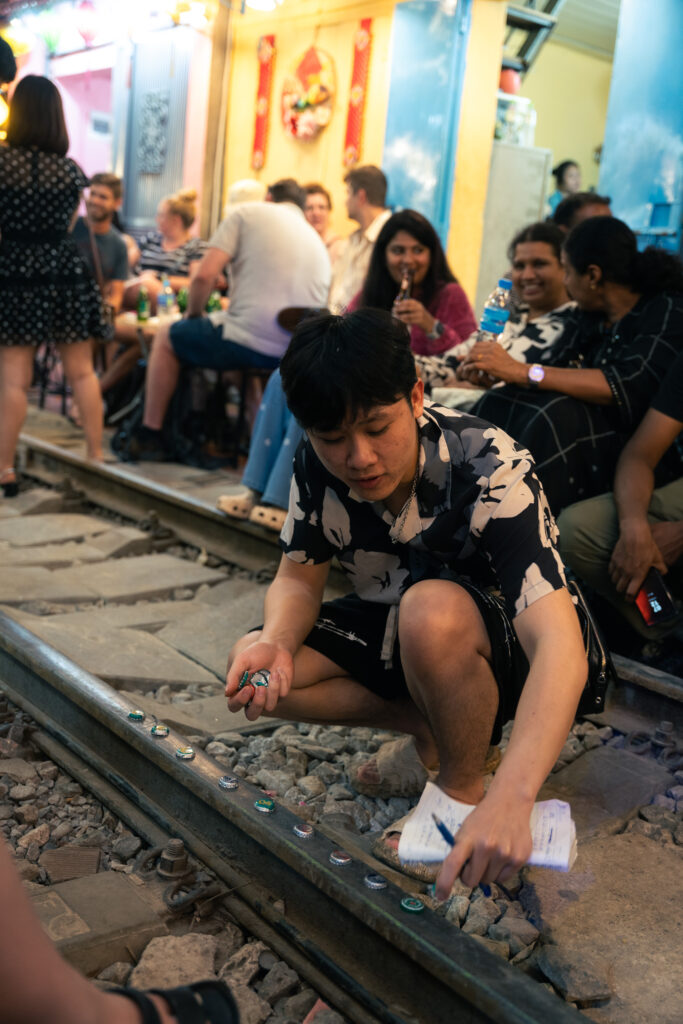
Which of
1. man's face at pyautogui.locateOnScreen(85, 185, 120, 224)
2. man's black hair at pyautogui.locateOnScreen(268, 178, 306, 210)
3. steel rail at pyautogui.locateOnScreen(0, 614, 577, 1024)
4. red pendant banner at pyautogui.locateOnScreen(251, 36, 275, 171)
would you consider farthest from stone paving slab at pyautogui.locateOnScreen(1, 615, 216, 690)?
red pendant banner at pyautogui.locateOnScreen(251, 36, 275, 171)

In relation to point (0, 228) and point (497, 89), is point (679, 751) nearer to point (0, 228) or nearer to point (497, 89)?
point (0, 228)

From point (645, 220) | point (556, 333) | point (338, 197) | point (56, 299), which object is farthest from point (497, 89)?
point (556, 333)

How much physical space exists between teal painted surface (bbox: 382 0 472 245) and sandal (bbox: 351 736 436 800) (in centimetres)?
771

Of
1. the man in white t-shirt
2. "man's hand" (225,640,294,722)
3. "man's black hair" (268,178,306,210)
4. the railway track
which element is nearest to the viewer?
the railway track

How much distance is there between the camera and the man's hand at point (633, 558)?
3.42 metres

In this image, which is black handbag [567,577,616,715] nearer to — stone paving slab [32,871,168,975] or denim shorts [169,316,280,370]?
stone paving slab [32,871,168,975]

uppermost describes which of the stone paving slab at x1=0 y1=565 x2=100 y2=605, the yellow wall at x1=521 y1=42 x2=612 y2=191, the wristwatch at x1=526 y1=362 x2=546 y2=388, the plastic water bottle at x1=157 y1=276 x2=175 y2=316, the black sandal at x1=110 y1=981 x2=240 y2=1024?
the yellow wall at x1=521 y1=42 x2=612 y2=191

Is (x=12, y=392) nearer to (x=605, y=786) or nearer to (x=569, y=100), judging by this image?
(x=605, y=786)

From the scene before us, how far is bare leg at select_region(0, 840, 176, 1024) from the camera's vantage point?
1267 millimetres

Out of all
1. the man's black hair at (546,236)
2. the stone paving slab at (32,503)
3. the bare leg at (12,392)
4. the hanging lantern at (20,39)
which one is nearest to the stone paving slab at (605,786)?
the man's black hair at (546,236)

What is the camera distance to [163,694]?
3.43m

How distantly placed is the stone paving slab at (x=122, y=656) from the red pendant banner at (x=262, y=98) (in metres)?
9.67

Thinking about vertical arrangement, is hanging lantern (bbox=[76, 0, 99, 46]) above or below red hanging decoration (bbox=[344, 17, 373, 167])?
above

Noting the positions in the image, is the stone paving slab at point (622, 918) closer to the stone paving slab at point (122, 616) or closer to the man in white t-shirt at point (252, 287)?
the stone paving slab at point (122, 616)
